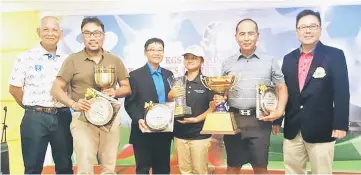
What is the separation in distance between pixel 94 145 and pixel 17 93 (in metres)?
0.60

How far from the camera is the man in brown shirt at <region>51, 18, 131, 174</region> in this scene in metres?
2.63

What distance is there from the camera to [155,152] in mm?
2643

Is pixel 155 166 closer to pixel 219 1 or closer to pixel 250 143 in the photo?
→ pixel 250 143

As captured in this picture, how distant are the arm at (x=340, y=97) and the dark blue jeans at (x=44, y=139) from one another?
5.16ft

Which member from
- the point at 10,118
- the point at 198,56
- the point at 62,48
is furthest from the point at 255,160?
the point at 10,118

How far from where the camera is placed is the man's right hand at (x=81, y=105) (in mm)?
2611

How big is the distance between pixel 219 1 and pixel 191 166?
1.01 m

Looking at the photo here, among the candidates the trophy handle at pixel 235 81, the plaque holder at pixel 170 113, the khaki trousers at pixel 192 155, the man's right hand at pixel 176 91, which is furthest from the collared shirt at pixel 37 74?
the trophy handle at pixel 235 81

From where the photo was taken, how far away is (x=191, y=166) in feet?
8.63

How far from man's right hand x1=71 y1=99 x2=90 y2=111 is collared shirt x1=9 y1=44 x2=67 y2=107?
99 millimetres

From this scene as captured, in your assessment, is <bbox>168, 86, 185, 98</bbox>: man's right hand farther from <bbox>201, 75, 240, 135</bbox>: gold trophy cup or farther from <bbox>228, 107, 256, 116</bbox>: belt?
<bbox>228, 107, 256, 116</bbox>: belt

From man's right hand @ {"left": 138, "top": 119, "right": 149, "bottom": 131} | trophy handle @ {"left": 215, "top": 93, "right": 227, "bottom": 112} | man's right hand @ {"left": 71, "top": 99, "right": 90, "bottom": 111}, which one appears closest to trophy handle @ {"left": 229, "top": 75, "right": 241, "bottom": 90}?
trophy handle @ {"left": 215, "top": 93, "right": 227, "bottom": 112}

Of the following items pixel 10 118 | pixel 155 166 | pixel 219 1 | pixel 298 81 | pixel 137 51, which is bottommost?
pixel 155 166

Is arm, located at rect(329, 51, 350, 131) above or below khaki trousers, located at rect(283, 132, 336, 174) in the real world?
above
